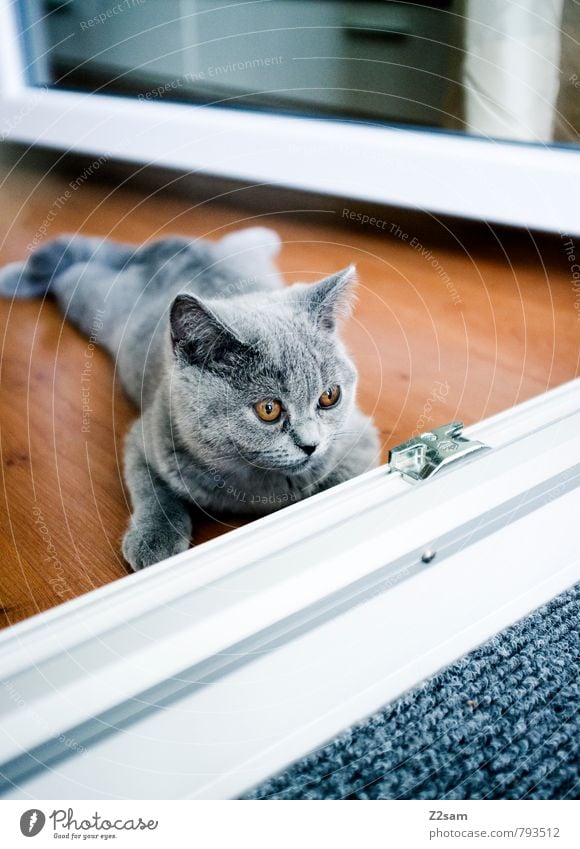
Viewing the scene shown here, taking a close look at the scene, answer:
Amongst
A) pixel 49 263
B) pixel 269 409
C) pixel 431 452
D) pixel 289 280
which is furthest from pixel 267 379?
pixel 49 263

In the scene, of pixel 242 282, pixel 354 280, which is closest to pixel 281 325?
pixel 354 280

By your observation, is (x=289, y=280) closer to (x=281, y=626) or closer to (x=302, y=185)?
(x=302, y=185)

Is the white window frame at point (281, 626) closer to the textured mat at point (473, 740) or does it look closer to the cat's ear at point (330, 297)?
the textured mat at point (473, 740)

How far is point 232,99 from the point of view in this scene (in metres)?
0.68

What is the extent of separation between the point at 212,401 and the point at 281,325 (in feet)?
0.29

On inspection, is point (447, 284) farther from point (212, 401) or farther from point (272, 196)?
point (212, 401)

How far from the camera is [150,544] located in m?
0.57

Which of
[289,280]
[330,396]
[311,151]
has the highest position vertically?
[311,151]

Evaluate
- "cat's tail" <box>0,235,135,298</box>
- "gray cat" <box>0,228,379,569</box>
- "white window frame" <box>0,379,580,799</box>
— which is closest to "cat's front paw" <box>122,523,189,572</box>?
"gray cat" <box>0,228,379,569</box>

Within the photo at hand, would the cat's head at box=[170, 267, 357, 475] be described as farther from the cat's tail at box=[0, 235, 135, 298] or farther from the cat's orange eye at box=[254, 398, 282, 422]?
the cat's tail at box=[0, 235, 135, 298]

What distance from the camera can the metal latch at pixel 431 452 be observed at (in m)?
0.56

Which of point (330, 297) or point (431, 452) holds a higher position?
point (330, 297)

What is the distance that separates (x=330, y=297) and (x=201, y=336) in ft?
0.41

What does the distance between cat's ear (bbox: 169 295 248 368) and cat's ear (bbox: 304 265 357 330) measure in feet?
0.27
